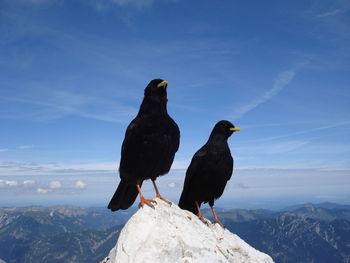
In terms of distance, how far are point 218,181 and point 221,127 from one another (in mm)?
2118

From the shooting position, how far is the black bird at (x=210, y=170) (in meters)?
11.9

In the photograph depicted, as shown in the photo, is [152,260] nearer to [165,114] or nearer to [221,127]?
[165,114]

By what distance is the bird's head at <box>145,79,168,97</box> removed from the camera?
9.69 m

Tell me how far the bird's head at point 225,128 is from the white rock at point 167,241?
13.6 ft

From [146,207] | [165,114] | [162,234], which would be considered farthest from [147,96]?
[162,234]

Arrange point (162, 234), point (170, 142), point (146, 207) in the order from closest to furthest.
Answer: point (162, 234) → point (146, 207) → point (170, 142)

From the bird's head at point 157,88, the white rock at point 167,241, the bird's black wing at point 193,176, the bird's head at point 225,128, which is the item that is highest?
the bird's head at point 157,88

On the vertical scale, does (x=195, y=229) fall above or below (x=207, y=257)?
above

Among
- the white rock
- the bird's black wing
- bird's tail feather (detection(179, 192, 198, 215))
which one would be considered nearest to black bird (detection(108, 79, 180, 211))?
the white rock

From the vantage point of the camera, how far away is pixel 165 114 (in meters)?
9.72

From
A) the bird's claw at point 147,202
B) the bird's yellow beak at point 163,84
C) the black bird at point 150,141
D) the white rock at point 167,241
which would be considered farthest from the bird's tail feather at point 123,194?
the bird's yellow beak at point 163,84

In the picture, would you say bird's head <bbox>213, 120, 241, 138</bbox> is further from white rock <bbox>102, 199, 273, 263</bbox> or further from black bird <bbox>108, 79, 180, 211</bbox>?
white rock <bbox>102, 199, 273, 263</bbox>

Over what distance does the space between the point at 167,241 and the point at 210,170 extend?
4.59m

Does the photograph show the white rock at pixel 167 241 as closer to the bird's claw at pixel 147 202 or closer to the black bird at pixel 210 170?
the bird's claw at pixel 147 202
